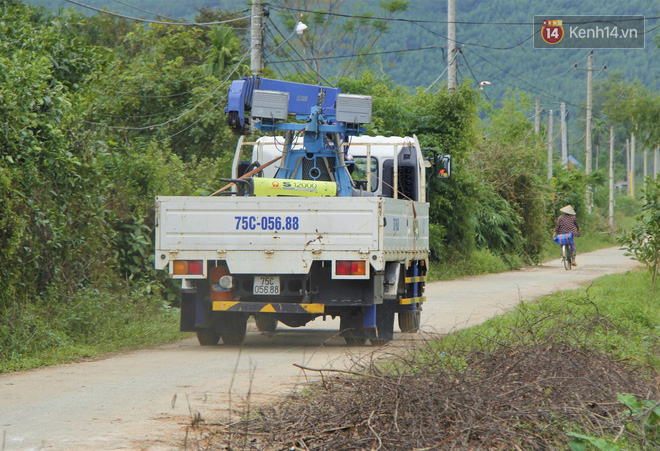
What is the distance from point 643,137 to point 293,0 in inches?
1057

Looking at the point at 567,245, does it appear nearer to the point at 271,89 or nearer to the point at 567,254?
the point at 567,254

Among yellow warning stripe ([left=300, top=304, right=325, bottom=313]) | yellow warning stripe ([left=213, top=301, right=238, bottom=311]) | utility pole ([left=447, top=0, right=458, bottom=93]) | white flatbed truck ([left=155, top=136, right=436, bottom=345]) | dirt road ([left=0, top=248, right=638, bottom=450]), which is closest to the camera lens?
dirt road ([left=0, top=248, right=638, bottom=450])

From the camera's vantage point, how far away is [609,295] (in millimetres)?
15805

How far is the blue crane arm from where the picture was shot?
12.3 meters

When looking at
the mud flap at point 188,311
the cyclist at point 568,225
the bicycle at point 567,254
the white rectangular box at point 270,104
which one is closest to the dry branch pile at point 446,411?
the mud flap at point 188,311

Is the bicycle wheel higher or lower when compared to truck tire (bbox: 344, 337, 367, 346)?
higher

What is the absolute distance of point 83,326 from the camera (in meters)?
11.3

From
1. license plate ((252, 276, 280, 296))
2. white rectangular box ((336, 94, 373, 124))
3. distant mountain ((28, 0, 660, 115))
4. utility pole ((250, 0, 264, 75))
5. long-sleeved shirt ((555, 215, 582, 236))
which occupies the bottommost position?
license plate ((252, 276, 280, 296))

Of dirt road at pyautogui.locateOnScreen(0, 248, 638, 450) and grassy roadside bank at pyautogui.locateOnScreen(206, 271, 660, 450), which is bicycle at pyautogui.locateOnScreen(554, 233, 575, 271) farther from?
grassy roadside bank at pyautogui.locateOnScreen(206, 271, 660, 450)

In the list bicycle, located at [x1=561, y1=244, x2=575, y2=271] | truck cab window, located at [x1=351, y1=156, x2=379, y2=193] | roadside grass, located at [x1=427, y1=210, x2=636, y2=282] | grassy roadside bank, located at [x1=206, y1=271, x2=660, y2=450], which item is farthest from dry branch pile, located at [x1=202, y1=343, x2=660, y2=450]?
bicycle, located at [x1=561, y1=244, x2=575, y2=271]

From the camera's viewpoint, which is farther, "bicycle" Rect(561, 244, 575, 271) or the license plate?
"bicycle" Rect(561, 244, 575, 271)

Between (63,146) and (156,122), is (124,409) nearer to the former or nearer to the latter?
(63,146)

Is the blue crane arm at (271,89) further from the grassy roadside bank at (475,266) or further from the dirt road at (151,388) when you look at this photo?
the grassy roadside bank at (475,266)

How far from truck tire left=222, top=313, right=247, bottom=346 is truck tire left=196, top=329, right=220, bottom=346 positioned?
98mm
